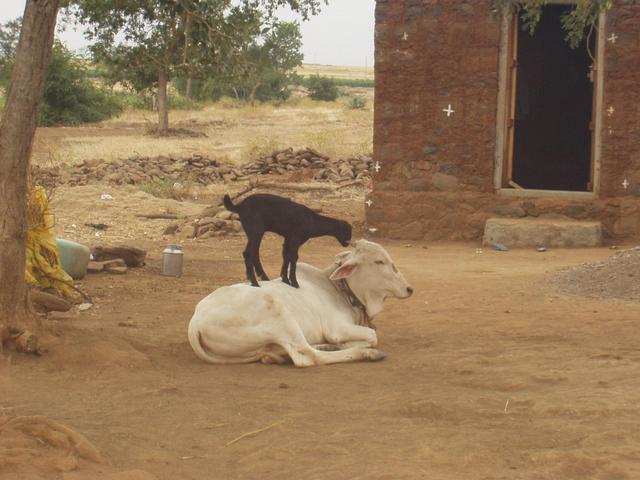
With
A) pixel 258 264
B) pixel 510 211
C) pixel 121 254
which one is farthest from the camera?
pixel 510 211

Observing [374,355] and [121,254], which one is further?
[121,254]

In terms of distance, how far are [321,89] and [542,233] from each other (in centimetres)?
5123

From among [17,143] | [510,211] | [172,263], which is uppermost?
[17,143]

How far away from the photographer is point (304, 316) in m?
6.85

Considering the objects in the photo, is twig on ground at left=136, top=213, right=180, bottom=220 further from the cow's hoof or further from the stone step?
the cow's hoof

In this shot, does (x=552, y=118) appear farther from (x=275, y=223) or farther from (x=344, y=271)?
(x=275, y=223)

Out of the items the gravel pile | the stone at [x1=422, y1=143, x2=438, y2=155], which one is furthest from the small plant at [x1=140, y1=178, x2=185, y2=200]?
the gravel pile

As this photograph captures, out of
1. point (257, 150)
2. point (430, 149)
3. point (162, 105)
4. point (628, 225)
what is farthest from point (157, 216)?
point (162, 105)

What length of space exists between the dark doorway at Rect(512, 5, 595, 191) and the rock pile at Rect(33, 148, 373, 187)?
3748mm

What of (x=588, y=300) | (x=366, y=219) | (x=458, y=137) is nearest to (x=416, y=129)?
(x=458, y=137)

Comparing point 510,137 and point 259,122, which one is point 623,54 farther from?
point 259,122

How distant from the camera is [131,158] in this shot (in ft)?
75.4

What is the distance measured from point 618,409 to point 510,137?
8.75m

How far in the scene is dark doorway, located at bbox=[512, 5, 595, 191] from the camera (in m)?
18.1
